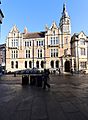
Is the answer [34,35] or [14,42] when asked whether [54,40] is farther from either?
[14,42]

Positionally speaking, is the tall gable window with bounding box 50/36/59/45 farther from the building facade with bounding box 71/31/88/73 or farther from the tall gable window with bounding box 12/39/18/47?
the tall gable window with bounding box 12/39/18/47

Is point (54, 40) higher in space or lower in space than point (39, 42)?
higher

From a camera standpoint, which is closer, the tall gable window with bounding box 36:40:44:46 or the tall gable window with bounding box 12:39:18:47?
the tall gable window with bounding box 36:40:44:46

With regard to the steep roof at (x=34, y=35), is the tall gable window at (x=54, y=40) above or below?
below

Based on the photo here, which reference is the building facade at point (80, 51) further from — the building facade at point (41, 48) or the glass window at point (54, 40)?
the glass window at point (54, 40)

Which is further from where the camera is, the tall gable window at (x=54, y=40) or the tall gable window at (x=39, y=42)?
the tall gable window at (x=39, y=42)

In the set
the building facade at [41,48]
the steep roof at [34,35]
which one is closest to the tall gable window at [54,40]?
the building facade at [41,48]

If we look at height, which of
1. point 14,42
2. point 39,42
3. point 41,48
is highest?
point 14,42

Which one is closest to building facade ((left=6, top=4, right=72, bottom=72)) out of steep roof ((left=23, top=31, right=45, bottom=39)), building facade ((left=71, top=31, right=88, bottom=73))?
steep roof ((left=23, top=31, right=45, bottom=39))

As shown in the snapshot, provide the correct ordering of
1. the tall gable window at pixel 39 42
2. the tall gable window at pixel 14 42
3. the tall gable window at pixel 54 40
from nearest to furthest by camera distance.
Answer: the tall gable window at pixel 54 40, the tall gable window at pixel 39 42, the tall gable window at pixel 14 42


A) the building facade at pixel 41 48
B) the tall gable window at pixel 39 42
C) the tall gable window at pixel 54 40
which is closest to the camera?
the building facade at pixel 41 48

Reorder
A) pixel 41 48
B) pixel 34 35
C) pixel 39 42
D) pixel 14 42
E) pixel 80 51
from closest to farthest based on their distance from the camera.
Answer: pixel 80 51 < pixel 41 48 < pixel 39 42 < pixel 14 42 < pixel 34 35

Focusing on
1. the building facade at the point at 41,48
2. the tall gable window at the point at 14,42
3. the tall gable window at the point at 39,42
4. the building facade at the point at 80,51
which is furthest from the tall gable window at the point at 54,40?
the tall gable window at the point at 14,42

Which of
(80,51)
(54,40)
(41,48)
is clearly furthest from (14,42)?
(80,51)
